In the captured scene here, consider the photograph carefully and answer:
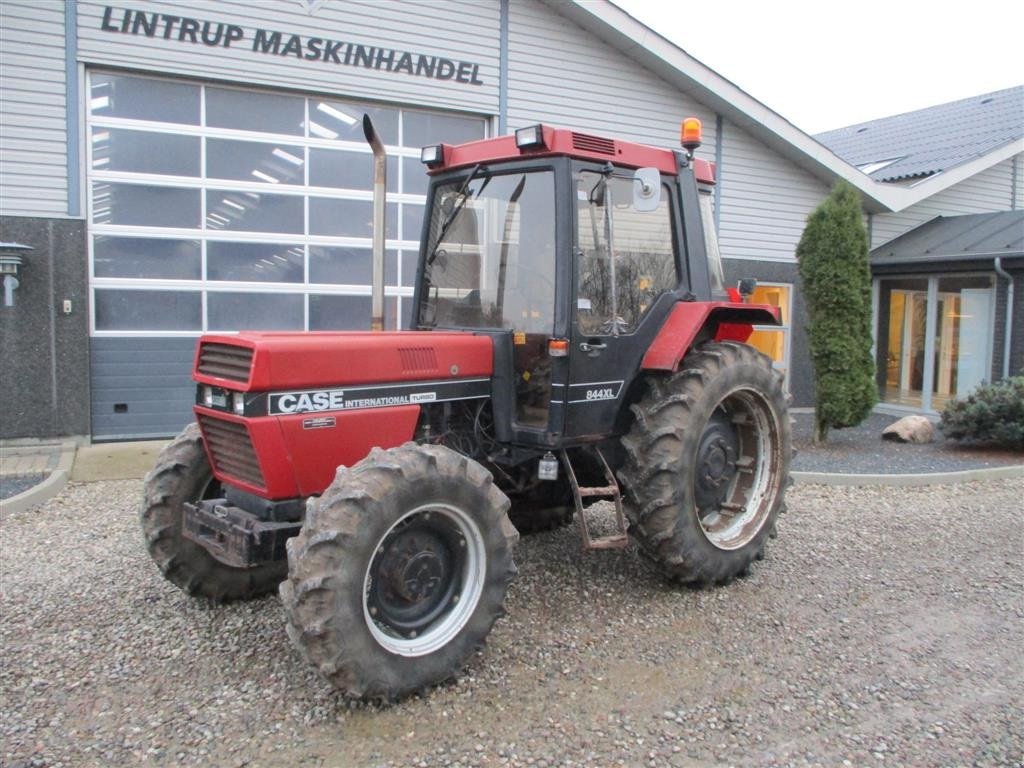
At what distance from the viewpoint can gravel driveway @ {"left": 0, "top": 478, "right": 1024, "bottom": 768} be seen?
123 inches

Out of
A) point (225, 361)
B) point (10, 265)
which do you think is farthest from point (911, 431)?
point (10, 265)

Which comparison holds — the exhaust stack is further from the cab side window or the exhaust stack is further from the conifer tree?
the conifer tree

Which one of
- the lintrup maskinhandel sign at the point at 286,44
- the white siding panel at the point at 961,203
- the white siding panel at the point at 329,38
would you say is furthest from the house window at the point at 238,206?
the white siding panel at the point at 961,203

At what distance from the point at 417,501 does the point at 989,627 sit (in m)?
3.22

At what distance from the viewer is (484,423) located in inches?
177

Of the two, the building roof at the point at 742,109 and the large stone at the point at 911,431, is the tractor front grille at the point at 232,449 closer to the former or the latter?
the building roof at the point at 742,109

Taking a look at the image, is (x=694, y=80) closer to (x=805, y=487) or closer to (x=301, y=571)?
(x=805, y=487)

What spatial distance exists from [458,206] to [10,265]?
5769mm

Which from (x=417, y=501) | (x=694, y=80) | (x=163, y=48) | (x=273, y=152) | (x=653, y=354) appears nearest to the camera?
(x=417, y=501)

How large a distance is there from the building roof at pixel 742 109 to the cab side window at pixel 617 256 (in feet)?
22.3

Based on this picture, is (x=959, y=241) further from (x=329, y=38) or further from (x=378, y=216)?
(x=378, y=216)

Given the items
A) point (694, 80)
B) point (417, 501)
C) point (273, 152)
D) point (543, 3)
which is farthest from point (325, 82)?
point (417, 501)

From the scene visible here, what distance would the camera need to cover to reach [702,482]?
16.0ft

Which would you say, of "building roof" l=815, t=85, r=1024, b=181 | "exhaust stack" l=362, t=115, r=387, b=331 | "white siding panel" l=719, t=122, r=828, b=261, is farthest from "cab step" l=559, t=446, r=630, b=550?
"building roof" l=815, t=85, r=1024, b=181
